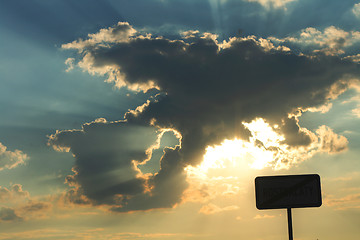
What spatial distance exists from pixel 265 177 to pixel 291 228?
4.41 ft

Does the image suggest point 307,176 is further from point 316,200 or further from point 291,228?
point 291,228

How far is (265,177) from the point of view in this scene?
35.4 ft

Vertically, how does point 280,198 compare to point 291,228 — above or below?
above

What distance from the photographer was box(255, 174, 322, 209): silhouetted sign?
10.6 m

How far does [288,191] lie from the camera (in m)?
10.7

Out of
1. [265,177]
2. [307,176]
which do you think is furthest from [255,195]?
[307,176]

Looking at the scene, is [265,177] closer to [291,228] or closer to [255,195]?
[255,195]

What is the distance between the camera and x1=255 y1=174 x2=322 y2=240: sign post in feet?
34.8

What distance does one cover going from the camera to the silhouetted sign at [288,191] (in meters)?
10.6

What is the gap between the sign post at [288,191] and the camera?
1060cm

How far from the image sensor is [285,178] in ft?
35.3

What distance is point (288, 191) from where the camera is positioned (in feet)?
35.1

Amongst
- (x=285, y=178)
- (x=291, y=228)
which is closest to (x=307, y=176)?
(x=285, y=178)

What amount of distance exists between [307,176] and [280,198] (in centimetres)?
85
